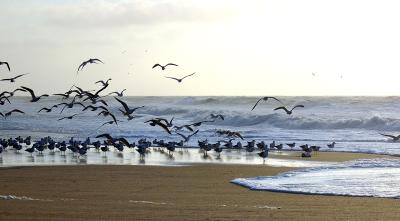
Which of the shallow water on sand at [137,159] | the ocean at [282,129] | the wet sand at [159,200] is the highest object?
the ocean at [282,129]

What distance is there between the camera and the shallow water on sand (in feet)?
72.2

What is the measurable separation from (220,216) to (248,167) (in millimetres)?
9632

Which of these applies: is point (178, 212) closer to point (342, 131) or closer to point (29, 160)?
point (29, 160)

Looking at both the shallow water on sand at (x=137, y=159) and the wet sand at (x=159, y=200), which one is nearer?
the wet sand at (x=159, y=200)

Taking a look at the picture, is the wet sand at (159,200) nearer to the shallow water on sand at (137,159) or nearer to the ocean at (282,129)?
the shallow water on sand at (137,159)

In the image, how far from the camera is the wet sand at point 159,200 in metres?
A: 11.1

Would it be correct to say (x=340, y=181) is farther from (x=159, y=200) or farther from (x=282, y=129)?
(x=282, y=129)

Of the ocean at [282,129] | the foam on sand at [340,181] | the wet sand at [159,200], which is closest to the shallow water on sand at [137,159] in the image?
the foam on sand at [340,181]

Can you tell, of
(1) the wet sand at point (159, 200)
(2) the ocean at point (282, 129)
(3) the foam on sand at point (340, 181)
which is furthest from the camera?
(2) the ocean at point (282, 129)

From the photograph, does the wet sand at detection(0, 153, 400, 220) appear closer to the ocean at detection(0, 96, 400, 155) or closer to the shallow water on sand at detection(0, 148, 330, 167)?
the shallow water on sand at detection(0, 148, 330, 167)

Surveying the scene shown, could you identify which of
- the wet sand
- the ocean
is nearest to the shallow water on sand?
the wet sand

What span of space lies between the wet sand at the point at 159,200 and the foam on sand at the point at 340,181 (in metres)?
0.60

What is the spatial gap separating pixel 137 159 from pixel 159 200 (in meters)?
10.9

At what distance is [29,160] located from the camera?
2286cm
